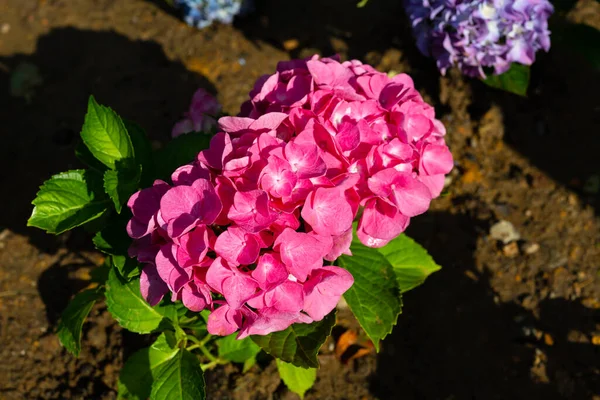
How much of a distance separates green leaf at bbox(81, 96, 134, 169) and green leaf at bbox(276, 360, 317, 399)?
898 millimetres

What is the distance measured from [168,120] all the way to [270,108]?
159 cm

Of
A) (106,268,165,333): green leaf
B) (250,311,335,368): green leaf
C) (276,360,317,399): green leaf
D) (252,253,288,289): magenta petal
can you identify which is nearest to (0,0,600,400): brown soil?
(276,360,317,399): green leaf

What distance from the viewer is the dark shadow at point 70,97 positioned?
2904 millimetres

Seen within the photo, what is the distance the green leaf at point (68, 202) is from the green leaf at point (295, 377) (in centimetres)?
85

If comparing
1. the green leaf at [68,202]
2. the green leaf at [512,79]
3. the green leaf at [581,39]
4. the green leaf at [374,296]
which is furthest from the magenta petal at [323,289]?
the green leaf at [581,39]

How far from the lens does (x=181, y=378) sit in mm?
1673

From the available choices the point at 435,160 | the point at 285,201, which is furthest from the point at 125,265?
the point at 435,160

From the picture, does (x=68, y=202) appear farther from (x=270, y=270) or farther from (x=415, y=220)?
(x=415, y=220)

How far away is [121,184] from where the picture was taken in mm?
→ 1590

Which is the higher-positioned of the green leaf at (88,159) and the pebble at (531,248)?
the green leaf at (88,159)

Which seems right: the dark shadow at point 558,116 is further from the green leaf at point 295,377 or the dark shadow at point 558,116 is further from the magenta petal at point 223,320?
the magenta petal at point 223,320

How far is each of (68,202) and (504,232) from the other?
1888 millimetres

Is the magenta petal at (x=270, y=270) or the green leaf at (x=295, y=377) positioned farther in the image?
the green leaf at (x=295, y=377)

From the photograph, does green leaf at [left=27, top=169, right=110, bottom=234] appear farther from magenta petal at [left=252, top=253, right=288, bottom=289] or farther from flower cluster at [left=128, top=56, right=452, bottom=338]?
magenta petal at [left=252, top=253, right=288, bottom=289]
